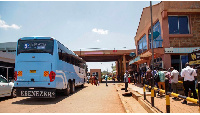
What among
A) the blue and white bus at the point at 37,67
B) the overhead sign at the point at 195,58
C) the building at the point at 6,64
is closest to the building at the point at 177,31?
the overhead sign at the point at 195,58

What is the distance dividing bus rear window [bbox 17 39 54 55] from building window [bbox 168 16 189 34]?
10156 mm

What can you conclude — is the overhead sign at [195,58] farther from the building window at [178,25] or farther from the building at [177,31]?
the building window at [178,25]

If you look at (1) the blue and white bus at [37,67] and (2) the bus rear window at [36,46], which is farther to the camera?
(2) the bus rear window at [36,46]

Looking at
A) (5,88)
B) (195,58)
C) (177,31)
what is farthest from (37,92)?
(177,31)

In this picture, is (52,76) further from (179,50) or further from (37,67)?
(179,50)

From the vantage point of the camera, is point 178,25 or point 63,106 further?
point 178,25

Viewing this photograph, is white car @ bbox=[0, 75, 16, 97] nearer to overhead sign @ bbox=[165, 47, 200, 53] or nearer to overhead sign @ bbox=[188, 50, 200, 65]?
overhead sign @ bbox=[188, 50, 200, 65]

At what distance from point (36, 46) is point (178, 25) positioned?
11.4 m

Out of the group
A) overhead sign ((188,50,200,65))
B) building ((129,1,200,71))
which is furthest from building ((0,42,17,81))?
overhead sign ((188,50,200,65))

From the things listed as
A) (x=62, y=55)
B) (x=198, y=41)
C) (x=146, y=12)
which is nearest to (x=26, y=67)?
(x=62, y=55)

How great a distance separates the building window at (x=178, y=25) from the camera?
583 inches

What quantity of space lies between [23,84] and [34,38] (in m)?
2.54

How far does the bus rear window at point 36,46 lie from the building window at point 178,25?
10.2 m

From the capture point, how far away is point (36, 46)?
9.62 m
